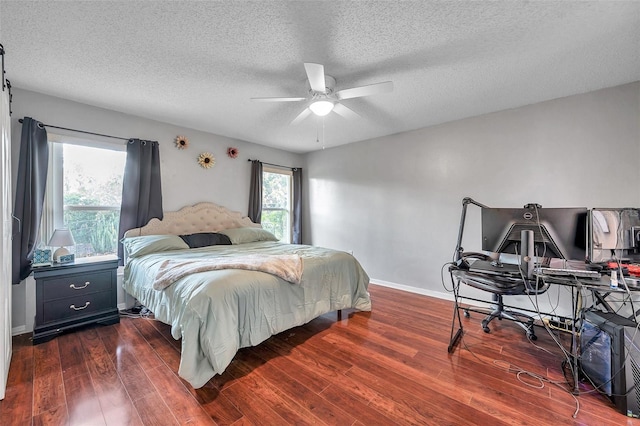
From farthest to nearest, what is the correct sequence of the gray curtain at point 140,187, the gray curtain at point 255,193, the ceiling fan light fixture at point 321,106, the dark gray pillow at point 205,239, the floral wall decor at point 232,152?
the gray curtain at point 255,193
the floral wall decor at point 232,152
the dark gray pillow at point 205,239
the gray curtain at point 140,187
the ceiling fan light fixture at point 321,106

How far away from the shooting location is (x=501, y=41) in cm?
184

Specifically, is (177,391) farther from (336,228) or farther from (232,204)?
(336,228)

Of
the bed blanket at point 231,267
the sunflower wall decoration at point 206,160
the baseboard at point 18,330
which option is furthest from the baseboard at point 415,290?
the baseboard at point 18,330

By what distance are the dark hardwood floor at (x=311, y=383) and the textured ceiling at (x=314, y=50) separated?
2414mm

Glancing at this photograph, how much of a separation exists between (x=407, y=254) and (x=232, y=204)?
2.93 metres

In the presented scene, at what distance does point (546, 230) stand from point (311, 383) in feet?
6.97

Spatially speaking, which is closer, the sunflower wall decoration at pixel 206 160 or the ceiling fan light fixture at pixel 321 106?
the ceiling fan light fixture at pixel 321 106

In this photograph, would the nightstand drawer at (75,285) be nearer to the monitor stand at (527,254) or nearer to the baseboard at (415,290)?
the baseboard at (415,290)

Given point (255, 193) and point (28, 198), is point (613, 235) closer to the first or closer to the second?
point (255, 193)

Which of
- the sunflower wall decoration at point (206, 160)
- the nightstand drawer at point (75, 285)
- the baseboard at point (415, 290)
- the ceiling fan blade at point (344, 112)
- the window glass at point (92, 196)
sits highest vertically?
the ceiling fan blade at point (344, 112)

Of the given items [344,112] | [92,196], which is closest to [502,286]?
[344,112]

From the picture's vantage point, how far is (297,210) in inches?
206

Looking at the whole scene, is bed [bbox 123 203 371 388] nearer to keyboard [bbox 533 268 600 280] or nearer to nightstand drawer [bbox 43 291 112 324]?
nightstand drawer [bbox 43 291 112 324]

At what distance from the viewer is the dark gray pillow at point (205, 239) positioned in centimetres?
334
